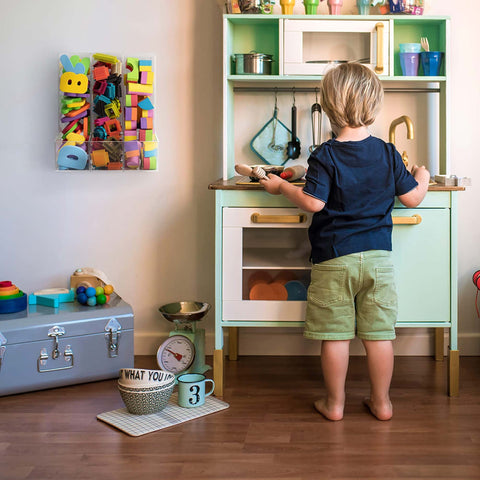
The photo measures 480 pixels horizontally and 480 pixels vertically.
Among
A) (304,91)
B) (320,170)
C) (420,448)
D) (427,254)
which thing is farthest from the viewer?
(304,91)

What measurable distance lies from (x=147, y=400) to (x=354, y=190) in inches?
38.2

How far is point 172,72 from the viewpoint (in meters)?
3.10

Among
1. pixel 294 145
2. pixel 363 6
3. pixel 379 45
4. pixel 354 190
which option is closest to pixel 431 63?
pixel 379 45

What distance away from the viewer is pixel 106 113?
10.0ft

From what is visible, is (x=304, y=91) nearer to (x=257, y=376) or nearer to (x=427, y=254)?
(x=427, y=254)

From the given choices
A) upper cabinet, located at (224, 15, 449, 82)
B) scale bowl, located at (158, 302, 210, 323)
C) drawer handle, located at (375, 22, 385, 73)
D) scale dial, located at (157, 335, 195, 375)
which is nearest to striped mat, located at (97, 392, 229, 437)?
scale dial, located at (157, 335, 195, 375)

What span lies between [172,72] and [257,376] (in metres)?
1.36

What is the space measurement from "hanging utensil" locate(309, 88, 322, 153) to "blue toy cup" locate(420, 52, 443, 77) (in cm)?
46

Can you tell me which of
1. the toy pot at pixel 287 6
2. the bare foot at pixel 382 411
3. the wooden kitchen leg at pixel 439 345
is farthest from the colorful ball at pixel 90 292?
the wooden kitchen leg at pixel 439 345

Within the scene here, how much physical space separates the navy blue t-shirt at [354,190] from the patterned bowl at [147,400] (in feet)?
2.28

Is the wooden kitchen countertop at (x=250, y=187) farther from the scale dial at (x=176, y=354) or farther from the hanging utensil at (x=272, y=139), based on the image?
the scale dial at (x=176, y=354)

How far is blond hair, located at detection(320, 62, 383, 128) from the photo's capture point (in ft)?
7.61

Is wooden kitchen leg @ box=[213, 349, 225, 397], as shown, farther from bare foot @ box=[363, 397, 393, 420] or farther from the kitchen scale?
bare foot @ box=[363, 397, 393, 420]

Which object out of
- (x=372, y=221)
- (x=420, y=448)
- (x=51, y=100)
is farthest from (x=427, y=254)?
(x=51, y=100)
